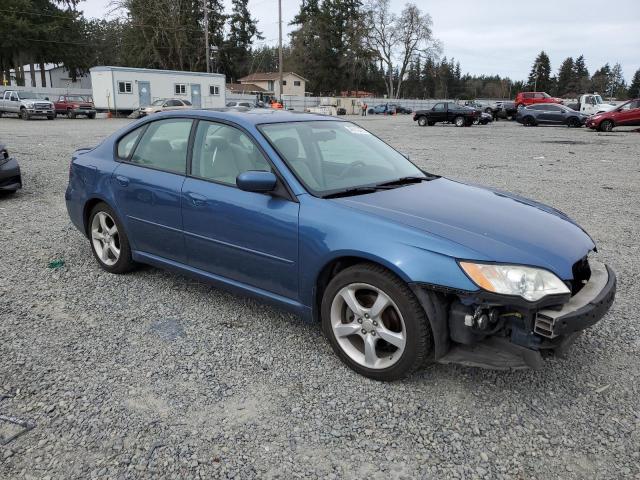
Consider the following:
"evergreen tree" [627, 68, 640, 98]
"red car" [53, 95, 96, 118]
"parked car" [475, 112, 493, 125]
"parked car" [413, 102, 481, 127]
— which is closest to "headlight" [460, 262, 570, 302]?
"parked car" [413, 102, 481, 127]

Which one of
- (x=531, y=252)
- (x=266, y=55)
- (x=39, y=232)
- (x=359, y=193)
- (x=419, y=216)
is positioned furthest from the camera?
(x=266, y=55)

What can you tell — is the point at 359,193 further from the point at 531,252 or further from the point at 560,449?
the point at 560,449

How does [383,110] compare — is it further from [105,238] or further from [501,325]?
[501,325]

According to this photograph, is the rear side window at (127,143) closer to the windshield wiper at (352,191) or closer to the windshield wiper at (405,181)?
the windshield wiper at (352,191)

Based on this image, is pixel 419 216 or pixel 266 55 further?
pixel 266 55

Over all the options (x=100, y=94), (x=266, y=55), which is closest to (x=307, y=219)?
(x=100, y=94)

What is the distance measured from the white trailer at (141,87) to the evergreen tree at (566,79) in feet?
308

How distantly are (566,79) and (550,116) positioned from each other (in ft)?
319

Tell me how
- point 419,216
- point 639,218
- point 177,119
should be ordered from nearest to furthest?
point 419,216, point 177,119, point 639,218

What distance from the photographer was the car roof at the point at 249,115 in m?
3.81

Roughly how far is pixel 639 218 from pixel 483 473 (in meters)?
6.17

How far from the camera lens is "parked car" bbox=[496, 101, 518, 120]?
39.5 metres

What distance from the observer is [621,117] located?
25188mm

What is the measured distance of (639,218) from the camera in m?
7.17
